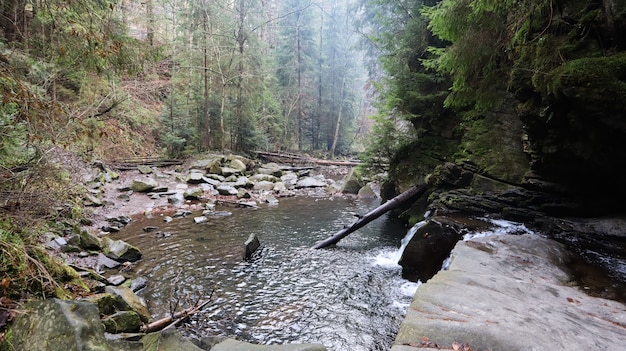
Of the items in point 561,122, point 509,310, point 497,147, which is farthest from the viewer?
point 497,147

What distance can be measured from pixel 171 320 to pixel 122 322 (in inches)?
27.5

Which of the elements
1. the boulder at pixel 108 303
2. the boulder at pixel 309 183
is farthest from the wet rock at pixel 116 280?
the boulder at pixel 309 183

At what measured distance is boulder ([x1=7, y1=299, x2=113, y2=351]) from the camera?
8.42 ft

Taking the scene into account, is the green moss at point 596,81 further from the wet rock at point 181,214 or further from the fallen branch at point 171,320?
the wet rock at point 181,214

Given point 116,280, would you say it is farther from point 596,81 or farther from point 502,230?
point 596,81

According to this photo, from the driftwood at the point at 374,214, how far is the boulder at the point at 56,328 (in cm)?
584

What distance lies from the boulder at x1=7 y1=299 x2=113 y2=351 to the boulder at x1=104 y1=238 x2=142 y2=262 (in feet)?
13.6

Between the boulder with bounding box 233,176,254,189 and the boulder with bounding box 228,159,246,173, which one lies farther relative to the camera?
the boulder with bounding box 228,159,246,173

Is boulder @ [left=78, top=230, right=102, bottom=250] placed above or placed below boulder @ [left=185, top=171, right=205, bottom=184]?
below

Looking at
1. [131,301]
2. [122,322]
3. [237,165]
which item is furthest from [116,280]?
[237,165]

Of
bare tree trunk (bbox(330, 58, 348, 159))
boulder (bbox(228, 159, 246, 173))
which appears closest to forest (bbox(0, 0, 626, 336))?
boulder (bbox(228, 159, 246, 173))

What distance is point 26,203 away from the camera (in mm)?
3680

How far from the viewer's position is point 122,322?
3.97m

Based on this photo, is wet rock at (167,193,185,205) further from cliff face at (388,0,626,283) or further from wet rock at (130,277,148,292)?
cliff face at (388,0,626,283)
